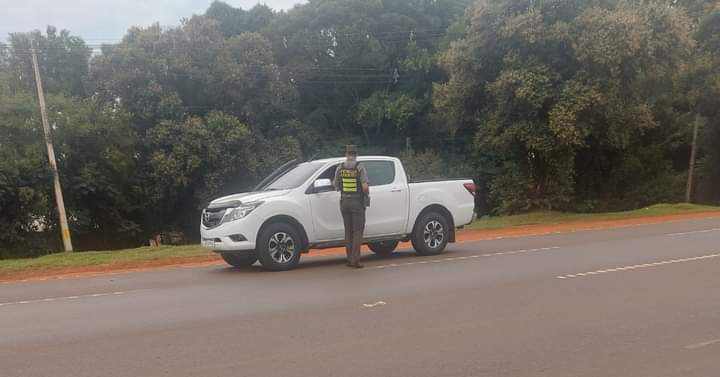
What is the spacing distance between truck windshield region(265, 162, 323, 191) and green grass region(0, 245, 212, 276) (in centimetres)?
429

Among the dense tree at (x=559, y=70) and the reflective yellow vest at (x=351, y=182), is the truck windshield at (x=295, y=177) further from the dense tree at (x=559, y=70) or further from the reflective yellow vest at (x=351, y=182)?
the dense tree at (x=559, y=70)

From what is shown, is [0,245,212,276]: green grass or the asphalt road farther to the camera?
[0,245,212,276]: green grass

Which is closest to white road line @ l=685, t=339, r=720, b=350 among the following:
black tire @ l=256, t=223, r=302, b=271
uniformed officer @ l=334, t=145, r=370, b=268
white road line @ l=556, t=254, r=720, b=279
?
white road line @ l=556, t=254, r=720, b=279

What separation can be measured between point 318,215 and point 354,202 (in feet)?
2.44

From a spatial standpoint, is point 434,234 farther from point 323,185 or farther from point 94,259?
point 94,259

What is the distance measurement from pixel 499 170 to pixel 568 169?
1003cm

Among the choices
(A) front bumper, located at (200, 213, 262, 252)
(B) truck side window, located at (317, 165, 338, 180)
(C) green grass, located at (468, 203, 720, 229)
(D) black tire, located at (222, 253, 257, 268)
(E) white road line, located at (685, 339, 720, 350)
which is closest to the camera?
(E) white road line, located at (685, 339, 720, 350)

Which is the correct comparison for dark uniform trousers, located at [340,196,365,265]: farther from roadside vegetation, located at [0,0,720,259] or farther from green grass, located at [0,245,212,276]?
roadside vegetation, located at [0,0,720,259]

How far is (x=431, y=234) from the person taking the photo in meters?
13.6

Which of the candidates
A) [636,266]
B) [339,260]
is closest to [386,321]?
[636,266]

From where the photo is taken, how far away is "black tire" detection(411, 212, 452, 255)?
528 inches

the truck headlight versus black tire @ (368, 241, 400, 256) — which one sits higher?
the truck headlight

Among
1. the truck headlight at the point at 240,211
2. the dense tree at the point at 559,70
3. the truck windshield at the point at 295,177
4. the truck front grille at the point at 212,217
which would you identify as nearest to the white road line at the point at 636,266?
the truck windshield at the point at 295,177

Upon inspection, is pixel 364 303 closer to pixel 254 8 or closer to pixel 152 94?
pixel 152 94
